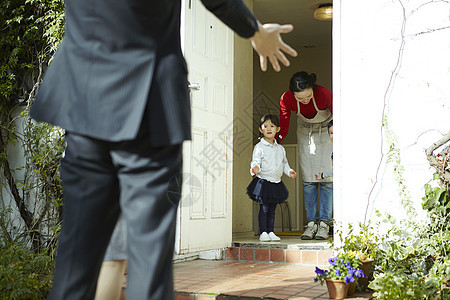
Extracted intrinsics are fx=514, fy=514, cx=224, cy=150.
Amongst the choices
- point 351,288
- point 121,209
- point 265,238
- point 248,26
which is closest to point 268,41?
point 248,26

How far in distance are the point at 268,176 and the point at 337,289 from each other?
7.48 ft

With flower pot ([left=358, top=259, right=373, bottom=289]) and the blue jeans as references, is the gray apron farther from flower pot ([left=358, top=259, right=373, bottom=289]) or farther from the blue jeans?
flower pot ([left=358, top=259, right=373, bottom=289])

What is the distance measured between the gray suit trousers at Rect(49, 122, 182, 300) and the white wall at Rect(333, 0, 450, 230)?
8.29 feet

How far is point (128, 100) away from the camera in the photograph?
1079 millimetres

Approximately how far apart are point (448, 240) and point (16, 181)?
3348mm

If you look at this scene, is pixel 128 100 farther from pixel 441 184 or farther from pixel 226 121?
pixel 226 121

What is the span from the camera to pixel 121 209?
1124 millimetres

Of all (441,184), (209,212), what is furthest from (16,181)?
(441,184)

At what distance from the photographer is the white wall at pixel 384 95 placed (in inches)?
129

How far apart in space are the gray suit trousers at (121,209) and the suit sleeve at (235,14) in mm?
324

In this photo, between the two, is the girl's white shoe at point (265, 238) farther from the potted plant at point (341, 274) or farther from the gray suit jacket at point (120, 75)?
the gray suit jacket at point (120, 75)

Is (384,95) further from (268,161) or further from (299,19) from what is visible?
(299,19)

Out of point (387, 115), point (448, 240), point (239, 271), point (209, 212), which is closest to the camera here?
point (448, 240)

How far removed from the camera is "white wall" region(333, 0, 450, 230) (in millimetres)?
3283
